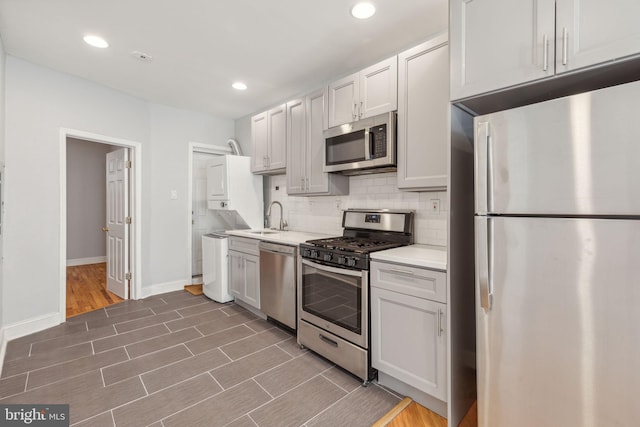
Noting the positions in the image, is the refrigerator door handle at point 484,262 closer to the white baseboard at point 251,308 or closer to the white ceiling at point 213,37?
the white ceiling at point 213,37

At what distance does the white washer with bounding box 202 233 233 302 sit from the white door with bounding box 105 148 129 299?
1.05 metres

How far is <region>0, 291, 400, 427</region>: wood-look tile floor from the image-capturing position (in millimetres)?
1784

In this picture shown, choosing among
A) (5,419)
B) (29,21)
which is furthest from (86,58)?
(5,419)

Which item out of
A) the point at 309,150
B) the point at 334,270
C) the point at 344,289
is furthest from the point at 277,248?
the point at 309,150

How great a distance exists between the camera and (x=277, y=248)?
289 cm

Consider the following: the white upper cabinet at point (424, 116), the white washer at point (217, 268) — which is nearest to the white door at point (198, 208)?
the white washer at point (217, 268)

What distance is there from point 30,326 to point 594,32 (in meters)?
4.65

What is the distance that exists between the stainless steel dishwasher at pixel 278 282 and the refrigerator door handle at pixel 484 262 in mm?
Result: 1623

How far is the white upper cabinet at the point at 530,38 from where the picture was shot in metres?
1.14

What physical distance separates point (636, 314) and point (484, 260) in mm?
513

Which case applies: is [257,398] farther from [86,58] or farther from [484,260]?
[86,58]

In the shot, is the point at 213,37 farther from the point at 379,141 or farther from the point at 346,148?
the point at 379,141

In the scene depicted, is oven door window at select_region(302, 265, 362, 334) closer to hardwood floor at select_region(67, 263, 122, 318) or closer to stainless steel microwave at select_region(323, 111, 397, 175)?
stainless steel microwave at select_region(323, 111, 397, 175)

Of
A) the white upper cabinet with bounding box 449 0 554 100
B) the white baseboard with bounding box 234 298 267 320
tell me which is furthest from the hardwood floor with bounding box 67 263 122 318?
the white upper cabinet with bounding box 449 0 554 100
